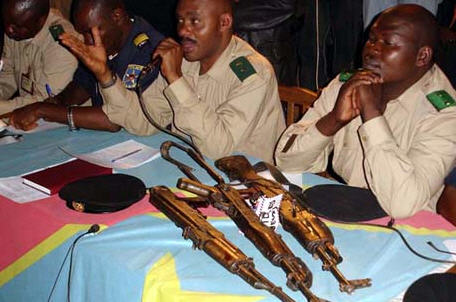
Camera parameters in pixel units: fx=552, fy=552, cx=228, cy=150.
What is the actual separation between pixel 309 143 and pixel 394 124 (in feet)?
0.97

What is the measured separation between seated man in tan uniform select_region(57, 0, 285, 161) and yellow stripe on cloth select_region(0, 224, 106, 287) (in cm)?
67

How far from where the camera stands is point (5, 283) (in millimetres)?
1635

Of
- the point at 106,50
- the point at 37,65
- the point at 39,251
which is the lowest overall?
the point at 39,251

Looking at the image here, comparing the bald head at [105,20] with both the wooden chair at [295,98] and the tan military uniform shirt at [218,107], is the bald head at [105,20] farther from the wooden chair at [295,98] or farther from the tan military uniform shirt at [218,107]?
the wooden chair at [295,98]

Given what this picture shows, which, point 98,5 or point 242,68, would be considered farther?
point 98,5

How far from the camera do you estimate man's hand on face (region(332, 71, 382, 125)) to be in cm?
174

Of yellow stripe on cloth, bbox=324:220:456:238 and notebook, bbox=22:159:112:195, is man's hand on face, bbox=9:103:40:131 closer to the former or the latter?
notebook, bbox=22:159:112:195

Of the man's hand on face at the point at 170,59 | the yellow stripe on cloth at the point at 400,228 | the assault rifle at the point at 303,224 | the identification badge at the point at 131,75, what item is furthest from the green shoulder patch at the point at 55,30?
the yellow stripe on cloth at the point at 400,228

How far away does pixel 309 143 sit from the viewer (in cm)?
194

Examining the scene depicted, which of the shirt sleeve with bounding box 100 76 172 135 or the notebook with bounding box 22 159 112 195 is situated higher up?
the shirt sleeve with bounding box 100 76 172 135

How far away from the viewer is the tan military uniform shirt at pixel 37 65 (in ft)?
9.61

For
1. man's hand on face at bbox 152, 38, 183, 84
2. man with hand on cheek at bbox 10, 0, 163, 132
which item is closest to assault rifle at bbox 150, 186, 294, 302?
man's hand on face at bbox 152, 38, 183, 84

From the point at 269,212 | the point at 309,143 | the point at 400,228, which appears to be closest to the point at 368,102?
the point at 309,143

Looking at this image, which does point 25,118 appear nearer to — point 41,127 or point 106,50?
point 41,127
